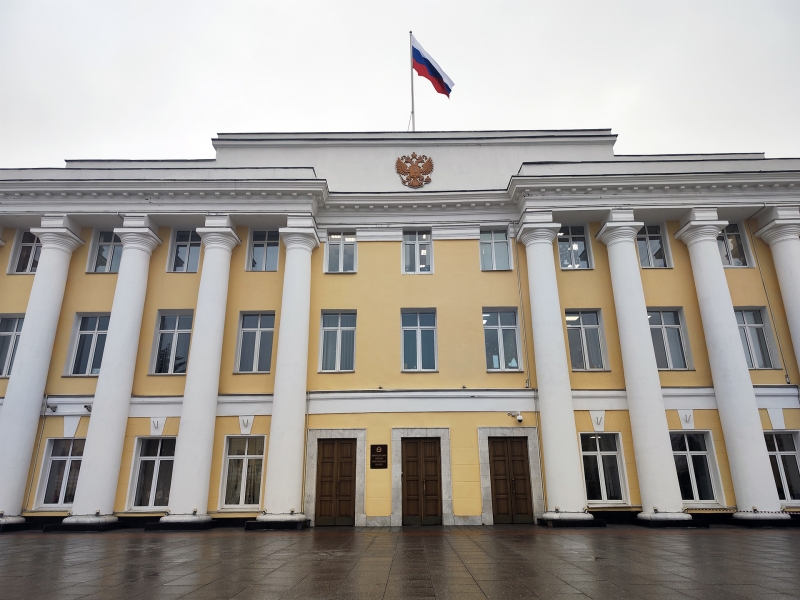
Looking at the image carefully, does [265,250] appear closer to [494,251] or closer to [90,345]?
[90,345]

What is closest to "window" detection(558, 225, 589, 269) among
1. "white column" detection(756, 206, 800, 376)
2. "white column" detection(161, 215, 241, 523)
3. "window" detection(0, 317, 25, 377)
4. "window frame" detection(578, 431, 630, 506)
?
"window frame" detection(578, 431, 630, 506)

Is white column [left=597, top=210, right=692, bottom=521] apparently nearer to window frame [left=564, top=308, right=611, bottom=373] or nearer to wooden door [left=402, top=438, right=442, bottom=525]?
window frame [left=564, top=308, right=611, bottom=373]

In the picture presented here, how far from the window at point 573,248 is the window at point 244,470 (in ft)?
40.0

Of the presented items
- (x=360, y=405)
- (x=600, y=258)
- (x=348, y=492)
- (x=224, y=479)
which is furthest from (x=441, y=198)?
(x=224, y=479)

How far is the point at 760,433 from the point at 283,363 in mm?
14665

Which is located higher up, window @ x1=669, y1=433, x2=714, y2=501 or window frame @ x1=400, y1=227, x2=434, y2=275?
window frame @ x1=400, y1=227, x2=434, y2=275

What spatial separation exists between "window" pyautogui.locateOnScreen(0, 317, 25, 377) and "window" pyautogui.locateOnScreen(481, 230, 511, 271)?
16.7 metres

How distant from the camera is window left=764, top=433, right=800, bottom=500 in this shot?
591 inches

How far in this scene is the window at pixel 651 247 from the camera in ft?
57.7

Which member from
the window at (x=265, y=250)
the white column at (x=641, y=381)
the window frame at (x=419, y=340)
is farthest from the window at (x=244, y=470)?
the white column at (x=641, y=381)

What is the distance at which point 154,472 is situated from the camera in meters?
15.7

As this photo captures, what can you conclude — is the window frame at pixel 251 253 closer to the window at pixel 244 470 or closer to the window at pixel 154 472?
the window at pixel 244 470

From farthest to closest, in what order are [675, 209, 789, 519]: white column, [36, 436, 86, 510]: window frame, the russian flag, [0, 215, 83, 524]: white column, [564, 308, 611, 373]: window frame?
the russian flag, [564, 308, 611, 373]: window frame, [36, 436, 86, 510]: window frame, [0, 215, 83, 524]: white column, [675, 209, 789, 519]: white column

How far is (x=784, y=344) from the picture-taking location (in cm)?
1634
